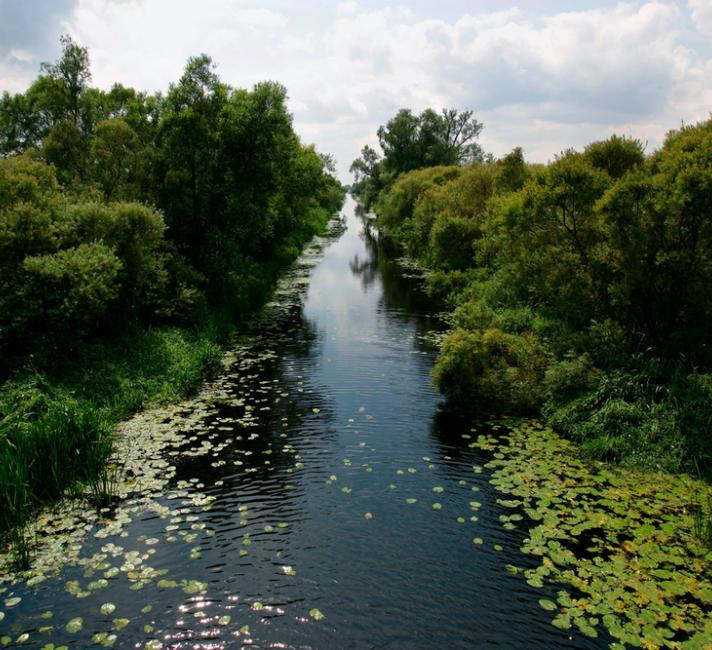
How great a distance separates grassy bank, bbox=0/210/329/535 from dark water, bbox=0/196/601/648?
6.08ft

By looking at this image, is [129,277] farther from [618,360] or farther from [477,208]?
[477,208]

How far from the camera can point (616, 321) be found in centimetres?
1788

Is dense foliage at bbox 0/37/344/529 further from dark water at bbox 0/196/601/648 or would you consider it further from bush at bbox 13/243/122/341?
dark water at bbox 0/196/601/648

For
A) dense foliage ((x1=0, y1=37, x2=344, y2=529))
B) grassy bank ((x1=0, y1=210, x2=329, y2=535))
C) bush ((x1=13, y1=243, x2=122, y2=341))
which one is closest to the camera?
grassy bank ((x1=0, y1=210, x2=329, y2=535))

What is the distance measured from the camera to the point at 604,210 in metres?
17.1

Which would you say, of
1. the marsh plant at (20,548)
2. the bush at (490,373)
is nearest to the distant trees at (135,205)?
the marsh plant at (20,548)

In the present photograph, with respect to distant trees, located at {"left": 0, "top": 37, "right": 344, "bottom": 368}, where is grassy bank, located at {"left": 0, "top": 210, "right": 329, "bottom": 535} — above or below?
below

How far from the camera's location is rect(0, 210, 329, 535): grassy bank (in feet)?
→ 39.0

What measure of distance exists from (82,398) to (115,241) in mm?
6693

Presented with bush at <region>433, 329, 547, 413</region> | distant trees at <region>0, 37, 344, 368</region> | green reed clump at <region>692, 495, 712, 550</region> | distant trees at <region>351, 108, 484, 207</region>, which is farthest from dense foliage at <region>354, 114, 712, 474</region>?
distant trees at <region>351, 108, 484, 207</region>

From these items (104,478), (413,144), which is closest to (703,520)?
(104,478)

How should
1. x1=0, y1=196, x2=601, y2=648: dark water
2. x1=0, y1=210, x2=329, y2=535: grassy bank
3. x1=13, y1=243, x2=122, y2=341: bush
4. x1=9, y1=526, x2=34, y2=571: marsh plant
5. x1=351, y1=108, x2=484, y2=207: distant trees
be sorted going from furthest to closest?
x1=351, y1=108, x2=484, y2=207: distant trees
x1=13, y1=243, x2=122, y2=341: bush
x1=0, y1=210, x2=329, y2=535: grassy bank
x1=9, y1=526, x2=34, y2=571: marsh plant
x1=0, y1=196, x2=601, y2=648: dark water

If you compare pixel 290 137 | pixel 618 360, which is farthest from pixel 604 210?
pixel 290 137

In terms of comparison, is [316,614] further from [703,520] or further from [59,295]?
[59,295]
